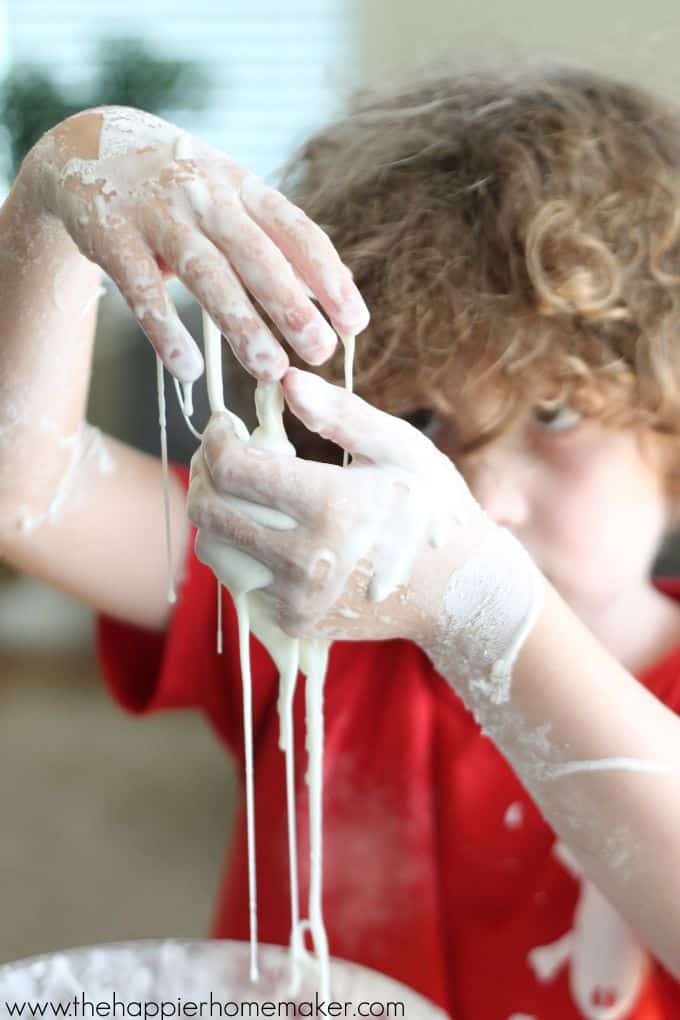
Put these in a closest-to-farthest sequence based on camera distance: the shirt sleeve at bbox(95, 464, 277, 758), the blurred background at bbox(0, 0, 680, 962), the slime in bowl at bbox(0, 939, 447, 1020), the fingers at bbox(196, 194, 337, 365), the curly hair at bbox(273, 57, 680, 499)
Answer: the fingers at bbox(196, 194, 337, 365)
the slime in bowl at bbox(0, 939, 447, 1020)
the curly hair at bbox(273, 57, 680, 499)
the shirt sleeve at bbox(95, 464, 277, 758)
the blurred background at bbox(0, 0, 680, 962)

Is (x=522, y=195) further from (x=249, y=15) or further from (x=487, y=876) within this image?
(x=249, y=15)

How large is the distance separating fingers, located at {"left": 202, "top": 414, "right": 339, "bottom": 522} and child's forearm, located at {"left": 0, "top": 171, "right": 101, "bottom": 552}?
0.53 ft

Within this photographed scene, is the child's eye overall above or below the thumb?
below

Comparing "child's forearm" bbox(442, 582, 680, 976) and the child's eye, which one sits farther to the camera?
the child's eye

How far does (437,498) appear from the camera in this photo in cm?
40

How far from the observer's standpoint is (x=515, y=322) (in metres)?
0.56

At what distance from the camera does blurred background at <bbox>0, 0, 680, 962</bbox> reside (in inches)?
51.1

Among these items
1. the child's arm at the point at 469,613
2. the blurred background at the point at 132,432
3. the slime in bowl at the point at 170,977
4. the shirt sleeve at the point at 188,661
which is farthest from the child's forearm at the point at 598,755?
the blurred background at the point at 132,432

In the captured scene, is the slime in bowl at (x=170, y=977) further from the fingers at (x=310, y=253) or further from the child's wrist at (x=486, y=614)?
the fingers at (x=310, y=253)

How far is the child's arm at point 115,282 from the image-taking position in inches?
14.6

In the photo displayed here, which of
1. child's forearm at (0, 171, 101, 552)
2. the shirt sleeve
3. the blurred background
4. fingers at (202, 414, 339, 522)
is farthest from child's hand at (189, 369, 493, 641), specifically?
the blurred background

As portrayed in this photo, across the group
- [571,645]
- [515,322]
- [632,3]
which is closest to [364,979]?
[571,645]

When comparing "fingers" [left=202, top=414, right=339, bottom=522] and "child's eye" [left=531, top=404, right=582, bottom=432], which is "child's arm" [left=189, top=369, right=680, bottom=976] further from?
"child's eye" [left=531, top=404, right=582, bottom=432]

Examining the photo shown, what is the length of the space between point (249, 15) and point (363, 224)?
1.45 metres
